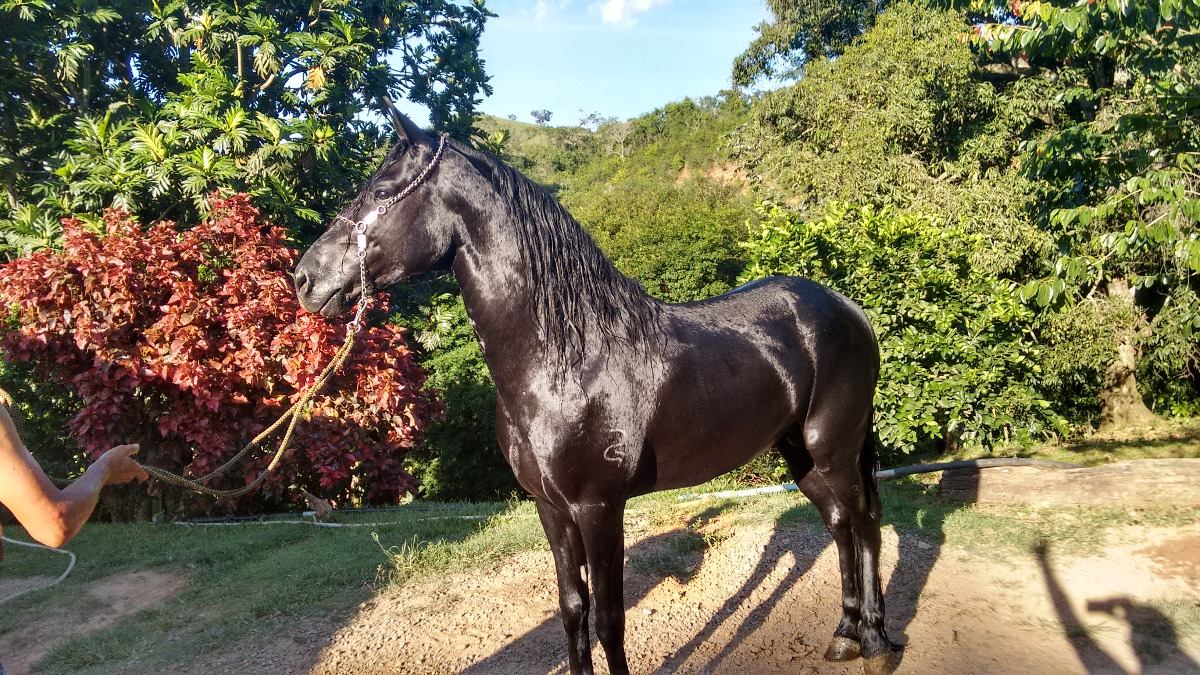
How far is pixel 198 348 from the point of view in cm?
653

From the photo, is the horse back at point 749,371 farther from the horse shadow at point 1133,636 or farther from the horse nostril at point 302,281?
the horse shadow at point 1133,636

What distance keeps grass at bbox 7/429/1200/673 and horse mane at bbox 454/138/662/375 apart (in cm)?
256

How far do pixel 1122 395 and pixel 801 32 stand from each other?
43.4ft

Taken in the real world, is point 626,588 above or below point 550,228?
below

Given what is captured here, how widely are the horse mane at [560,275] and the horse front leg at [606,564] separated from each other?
1.91 feet

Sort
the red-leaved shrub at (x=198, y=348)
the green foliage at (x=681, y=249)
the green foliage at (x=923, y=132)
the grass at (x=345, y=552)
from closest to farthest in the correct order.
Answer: the grass at (x=345, y=552) → the red-leaved shrub at (x=198, y=348) → the green foliage at (x=923, y=132) → the green foliage at (x=681, y=249)

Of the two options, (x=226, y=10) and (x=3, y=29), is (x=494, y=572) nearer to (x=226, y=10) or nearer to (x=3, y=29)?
(x=226, y=10)

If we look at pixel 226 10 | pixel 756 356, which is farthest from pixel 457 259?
pixel 226 10

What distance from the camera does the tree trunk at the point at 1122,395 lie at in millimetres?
11266

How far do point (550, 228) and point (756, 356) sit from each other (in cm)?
112

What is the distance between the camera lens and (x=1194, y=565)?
4.32 metres

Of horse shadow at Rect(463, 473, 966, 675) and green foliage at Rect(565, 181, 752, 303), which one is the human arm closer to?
horse shadow at Rect(463, 473, 966, 675)

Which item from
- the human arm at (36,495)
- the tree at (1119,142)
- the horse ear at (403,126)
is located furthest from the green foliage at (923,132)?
the human arm at (36,495)

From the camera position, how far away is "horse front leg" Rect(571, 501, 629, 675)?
269 cm
